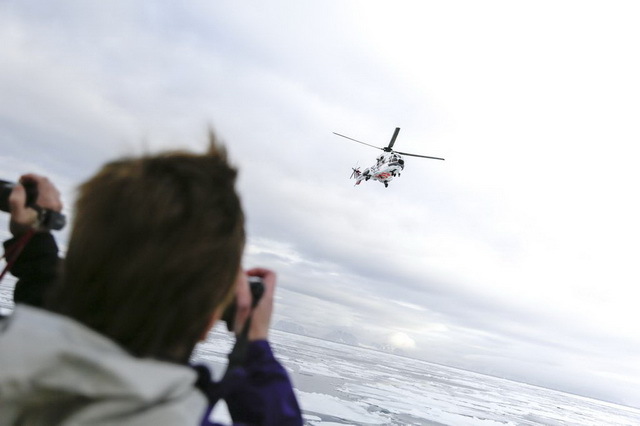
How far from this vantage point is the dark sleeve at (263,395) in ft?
3.65

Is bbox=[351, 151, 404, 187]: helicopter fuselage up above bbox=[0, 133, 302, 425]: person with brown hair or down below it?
above

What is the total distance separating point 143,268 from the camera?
790 millimetres

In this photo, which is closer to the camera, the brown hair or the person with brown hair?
the person with brown hair

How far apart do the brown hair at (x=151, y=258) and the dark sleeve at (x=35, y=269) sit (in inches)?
24.5

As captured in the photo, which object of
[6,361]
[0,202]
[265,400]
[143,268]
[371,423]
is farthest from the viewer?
[371,423]

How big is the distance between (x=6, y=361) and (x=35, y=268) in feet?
2.67

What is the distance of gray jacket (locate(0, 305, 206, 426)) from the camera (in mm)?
680

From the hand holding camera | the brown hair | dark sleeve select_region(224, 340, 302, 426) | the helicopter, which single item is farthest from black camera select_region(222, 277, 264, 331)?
the helicopter

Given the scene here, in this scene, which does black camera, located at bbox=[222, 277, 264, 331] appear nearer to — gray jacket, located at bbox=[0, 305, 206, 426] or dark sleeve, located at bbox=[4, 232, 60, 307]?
gray jacket, located at bbox=[0, 305, 206, 426]

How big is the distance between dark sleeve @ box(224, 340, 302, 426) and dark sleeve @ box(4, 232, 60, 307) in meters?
0.68

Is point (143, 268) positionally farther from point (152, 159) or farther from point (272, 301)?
point (272, 301)

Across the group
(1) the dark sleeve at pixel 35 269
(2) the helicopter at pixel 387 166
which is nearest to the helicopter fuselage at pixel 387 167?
(2) the helicopter at pixel 387 166

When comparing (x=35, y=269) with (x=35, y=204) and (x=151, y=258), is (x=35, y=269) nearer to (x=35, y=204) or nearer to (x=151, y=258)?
(x=35, y=204)

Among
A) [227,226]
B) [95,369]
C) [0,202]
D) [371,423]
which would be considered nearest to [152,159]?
[227,226]
